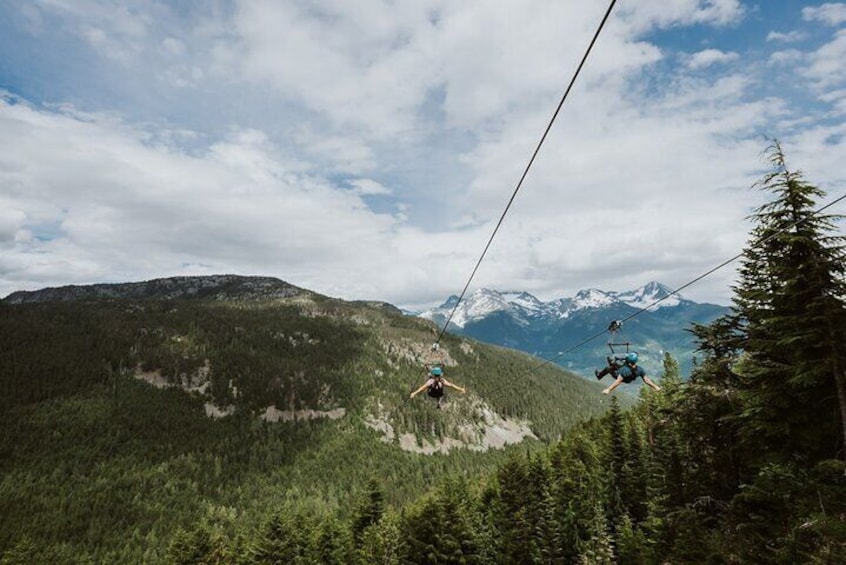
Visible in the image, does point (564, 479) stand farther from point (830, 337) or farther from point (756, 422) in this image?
point (830, 337)

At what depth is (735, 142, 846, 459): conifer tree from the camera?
1656 centimetres

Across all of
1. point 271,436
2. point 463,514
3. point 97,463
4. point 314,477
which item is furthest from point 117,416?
point 463,514

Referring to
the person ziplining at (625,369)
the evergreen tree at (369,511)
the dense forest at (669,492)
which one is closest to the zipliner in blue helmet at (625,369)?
the person ziplining at (625,369)

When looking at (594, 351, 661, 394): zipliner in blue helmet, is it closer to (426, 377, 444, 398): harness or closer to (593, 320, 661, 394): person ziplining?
(593, 320, 661, 394): person ziplining

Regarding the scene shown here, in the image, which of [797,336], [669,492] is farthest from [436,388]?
[669,492]

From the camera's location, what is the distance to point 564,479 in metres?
51.0

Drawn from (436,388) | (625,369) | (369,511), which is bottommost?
(369,511)

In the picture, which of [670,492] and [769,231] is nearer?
[769,231]

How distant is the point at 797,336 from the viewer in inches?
647

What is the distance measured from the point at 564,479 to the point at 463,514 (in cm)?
1243

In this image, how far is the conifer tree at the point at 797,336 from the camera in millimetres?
16562

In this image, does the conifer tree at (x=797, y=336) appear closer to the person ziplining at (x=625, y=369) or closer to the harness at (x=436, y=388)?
the person ziplining at (x=625, y=369)

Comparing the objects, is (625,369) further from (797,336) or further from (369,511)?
(369,511)

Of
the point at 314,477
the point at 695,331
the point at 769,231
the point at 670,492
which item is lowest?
the point at 314,477
